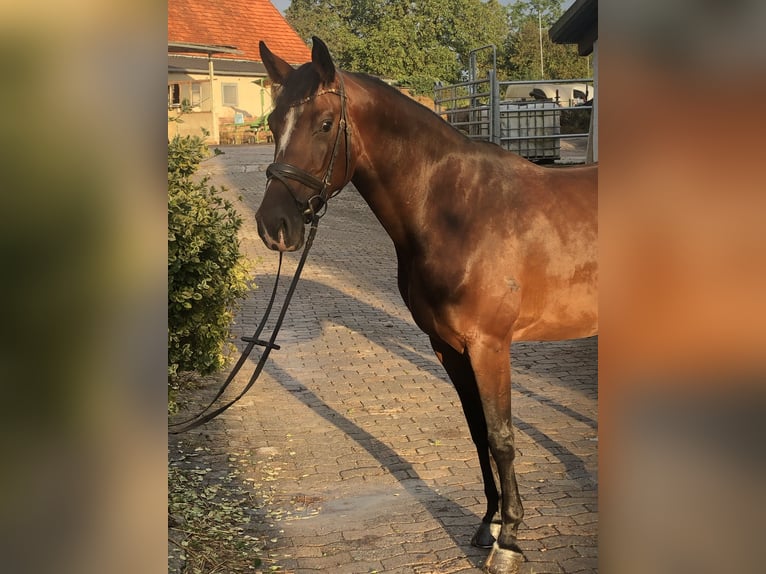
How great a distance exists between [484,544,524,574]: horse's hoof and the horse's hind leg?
27 cm

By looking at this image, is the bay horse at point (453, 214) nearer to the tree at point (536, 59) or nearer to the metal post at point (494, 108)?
the metal post at point (494, 108)

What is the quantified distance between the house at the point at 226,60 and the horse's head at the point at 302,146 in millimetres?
29182

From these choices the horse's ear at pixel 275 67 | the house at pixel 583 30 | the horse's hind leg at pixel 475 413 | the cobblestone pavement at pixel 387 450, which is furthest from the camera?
the house at pixel 583 30

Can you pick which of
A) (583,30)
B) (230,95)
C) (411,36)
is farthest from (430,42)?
(583,30)

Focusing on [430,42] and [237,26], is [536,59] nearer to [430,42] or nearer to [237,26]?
[430,42]

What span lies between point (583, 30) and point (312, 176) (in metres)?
8.93

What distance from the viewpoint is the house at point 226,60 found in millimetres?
33469

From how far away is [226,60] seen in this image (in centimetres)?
3556

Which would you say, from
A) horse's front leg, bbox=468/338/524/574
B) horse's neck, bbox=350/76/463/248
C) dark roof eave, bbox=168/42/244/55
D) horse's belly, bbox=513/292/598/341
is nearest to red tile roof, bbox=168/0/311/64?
dark roof eave, bbox=168/42/244/55

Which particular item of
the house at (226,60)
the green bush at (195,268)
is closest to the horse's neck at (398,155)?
the green bush at (195,268)

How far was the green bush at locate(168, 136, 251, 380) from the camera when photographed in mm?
5691
